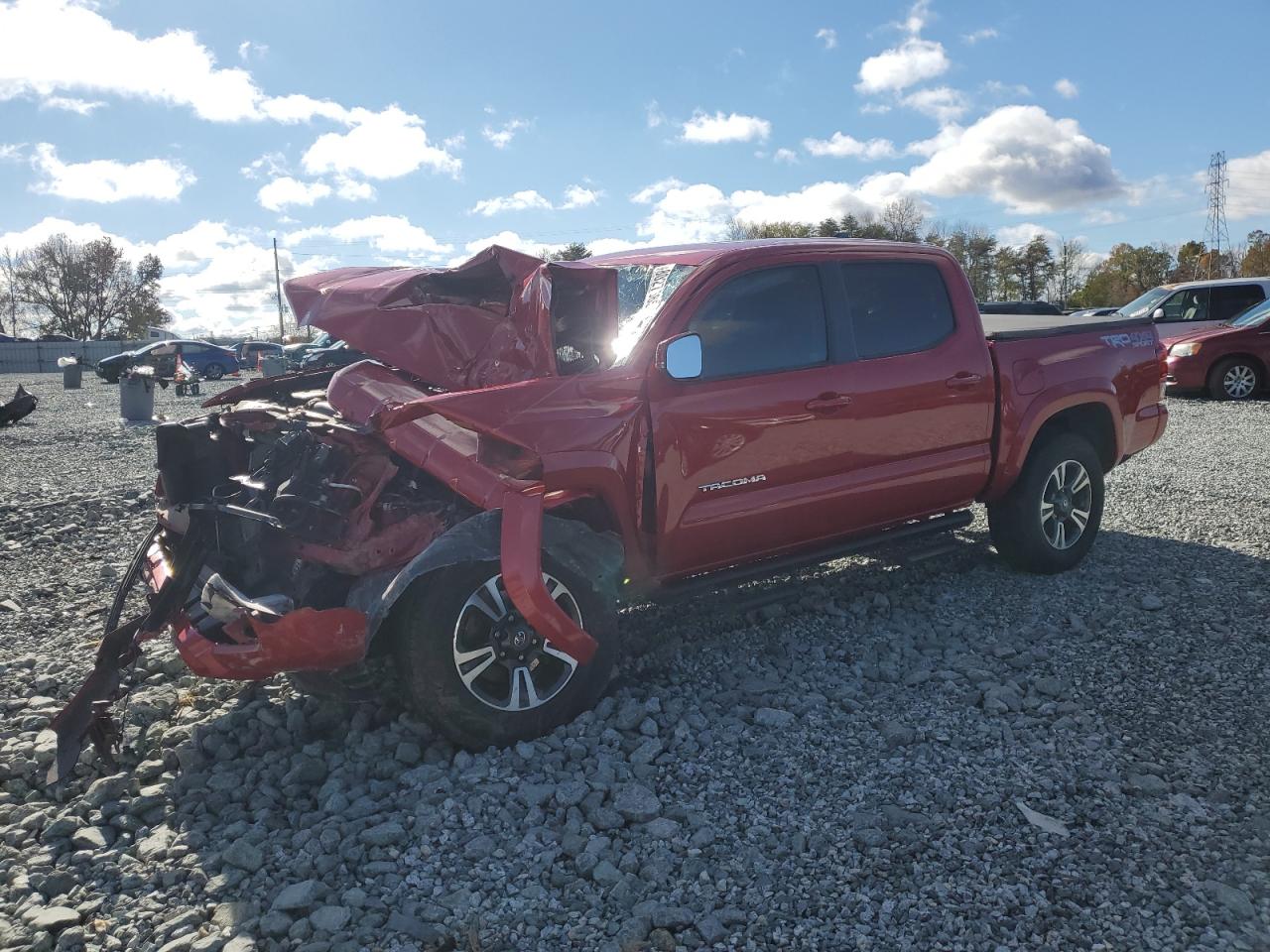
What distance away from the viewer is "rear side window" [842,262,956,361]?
4.96 metres

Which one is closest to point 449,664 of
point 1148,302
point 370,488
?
point 370,488

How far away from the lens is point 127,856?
3215 mm

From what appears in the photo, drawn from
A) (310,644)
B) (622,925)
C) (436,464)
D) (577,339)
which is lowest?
(622,925)

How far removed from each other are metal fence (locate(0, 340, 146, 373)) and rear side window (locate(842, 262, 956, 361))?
5291 centimetres

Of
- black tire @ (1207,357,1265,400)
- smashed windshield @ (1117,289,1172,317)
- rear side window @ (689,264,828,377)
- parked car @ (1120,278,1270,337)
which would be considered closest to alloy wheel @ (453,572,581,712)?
rear side window @ (689,264,828,377)

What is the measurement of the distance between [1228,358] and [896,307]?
13022 mm

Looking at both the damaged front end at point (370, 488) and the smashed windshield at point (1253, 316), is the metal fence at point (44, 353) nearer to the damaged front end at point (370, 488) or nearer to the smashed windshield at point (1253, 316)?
the smashed windshield at point (1253, 316)

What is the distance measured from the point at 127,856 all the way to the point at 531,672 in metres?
1.52

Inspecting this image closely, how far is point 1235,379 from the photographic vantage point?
15352mm

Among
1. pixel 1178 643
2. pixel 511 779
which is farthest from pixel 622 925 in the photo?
pixel 1178 643

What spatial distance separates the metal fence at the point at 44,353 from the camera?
166 ft

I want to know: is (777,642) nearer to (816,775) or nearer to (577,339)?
(816,775)

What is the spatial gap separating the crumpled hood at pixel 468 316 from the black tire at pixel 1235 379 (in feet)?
47.9

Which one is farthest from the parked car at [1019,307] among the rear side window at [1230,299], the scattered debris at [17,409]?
the scattered debris at [17,409]
